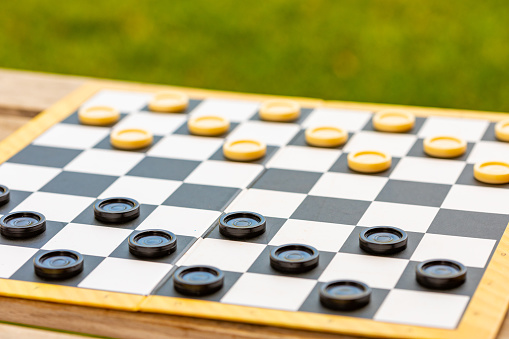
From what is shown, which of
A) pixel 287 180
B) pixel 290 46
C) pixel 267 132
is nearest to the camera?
pixel 287 180

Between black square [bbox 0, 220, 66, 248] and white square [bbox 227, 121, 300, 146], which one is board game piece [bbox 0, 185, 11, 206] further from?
white square [bbox 227, 121, 300, 146]

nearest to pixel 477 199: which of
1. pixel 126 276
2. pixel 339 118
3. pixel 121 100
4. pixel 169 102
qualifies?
pixel 339 118

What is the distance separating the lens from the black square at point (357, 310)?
1465 millimetres

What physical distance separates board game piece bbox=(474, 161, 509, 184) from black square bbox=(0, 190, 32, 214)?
1.11 metres

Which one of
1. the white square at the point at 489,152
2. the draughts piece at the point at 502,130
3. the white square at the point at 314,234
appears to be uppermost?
the draughts piece at the point at 502,130

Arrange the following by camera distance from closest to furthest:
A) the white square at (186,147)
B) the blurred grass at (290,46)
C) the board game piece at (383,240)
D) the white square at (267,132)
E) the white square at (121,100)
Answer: the board game piece at (383,240) < the white square at (186,147) < the white square at (267,132) < the white square at (121,100) < the blurred grass at (290,46)

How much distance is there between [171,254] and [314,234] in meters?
0.31

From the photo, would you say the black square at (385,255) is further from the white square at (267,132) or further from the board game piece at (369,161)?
the white square at (267,132)

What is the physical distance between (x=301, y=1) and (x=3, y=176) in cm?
302

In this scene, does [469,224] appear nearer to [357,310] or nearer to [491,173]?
[491,173]

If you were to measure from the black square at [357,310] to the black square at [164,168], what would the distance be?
697 mm

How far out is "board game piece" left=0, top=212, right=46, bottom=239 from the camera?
179 cm

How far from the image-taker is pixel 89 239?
1784mm

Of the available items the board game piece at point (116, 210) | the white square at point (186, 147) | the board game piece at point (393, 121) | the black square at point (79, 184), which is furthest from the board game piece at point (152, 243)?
the board game piece at point (393, 121)
